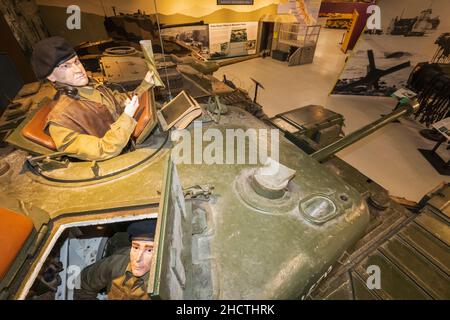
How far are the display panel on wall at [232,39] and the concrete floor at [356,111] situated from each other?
729 mm

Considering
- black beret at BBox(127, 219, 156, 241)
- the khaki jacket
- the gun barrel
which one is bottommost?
black beret at BBox(127, 219, 156, 241)

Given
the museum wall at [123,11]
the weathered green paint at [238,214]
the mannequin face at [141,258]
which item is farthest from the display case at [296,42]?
the mannequin face at [141,258]

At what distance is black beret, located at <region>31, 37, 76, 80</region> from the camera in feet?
6.49

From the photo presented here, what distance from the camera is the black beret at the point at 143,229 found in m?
1.92

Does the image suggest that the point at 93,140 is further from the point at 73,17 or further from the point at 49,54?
the point at 73,17

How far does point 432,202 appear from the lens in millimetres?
2170

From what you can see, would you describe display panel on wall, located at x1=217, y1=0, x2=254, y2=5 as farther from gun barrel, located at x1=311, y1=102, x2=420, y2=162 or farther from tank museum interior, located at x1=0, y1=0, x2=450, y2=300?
gun barrel, located at x1=311, y1=102, x2=420, y2=162

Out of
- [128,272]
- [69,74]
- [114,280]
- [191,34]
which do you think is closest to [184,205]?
[128,272]

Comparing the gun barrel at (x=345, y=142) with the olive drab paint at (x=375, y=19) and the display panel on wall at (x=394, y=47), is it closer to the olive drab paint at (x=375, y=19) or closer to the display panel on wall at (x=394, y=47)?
the display panel on wall at (x=394, y=47)

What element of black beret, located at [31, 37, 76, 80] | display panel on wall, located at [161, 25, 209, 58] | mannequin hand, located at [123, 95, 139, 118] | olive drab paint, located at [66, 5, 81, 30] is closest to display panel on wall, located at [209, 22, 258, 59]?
display panel on wall, located at [161, 25, 209, 58]

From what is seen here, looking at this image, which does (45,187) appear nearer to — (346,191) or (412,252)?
(346,191)

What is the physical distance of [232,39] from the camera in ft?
36.9

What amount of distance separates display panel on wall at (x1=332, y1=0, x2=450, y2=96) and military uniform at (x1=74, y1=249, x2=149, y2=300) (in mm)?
8518
